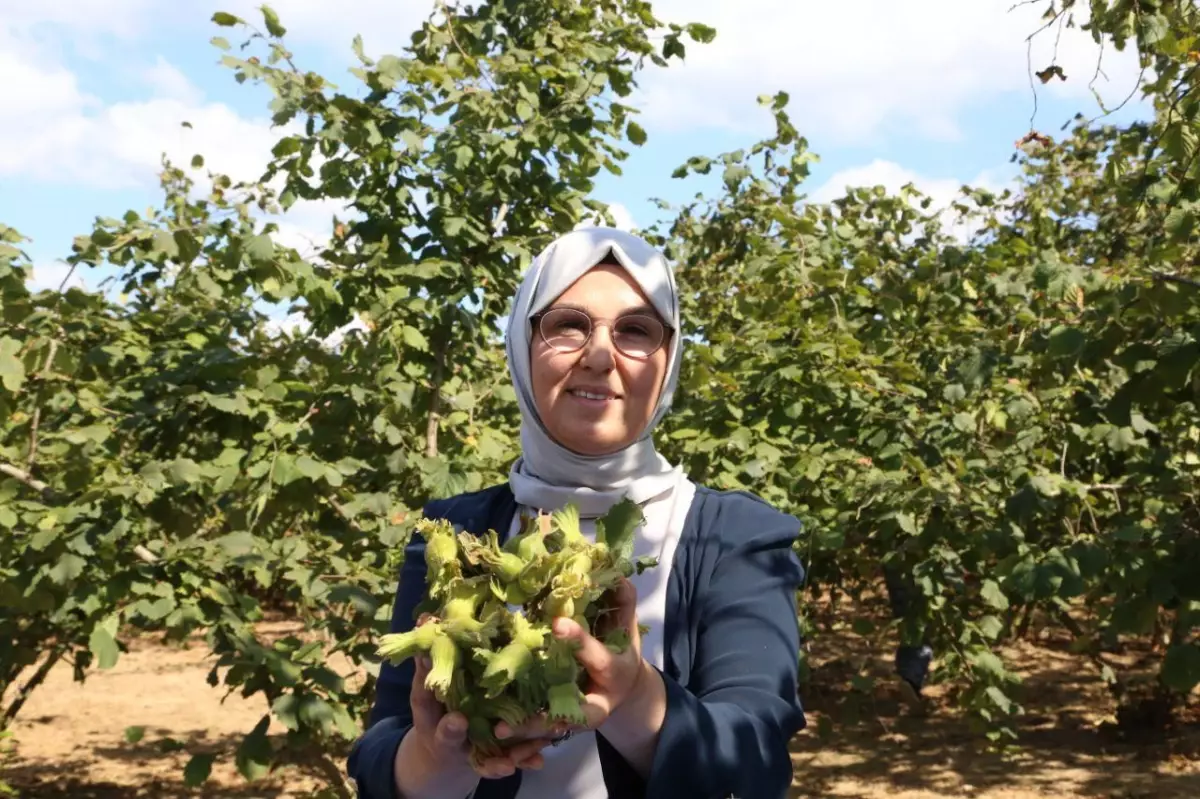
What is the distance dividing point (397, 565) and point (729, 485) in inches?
53.2

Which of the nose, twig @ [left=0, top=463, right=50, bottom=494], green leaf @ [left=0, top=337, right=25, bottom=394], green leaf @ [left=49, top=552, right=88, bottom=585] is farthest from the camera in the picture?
twig @ [left=0, top=463, right=50, bottom=494]

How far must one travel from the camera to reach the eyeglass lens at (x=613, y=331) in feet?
5.03

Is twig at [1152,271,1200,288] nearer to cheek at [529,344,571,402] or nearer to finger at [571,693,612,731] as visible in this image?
cheek at [529,344,571,402]

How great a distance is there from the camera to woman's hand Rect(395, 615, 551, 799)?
3.63 ft

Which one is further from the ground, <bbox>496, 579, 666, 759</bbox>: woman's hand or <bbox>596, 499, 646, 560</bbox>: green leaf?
<bbox>596, 499, 646, 560</bbox>: green leaf

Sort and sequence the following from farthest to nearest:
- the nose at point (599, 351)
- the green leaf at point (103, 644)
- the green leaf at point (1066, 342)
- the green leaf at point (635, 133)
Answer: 1. the green leaf at point (635, 133)
2. the green leaf at point (103, 644)
3. the green leaf at point (1066, 342)
4. the nose at point (599, 351)

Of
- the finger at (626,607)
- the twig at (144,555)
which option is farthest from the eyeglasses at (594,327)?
the twig at (144,555)

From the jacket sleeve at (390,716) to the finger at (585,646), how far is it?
0.38 meters

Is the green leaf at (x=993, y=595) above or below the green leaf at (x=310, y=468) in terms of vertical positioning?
below

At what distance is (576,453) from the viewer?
1574 mm

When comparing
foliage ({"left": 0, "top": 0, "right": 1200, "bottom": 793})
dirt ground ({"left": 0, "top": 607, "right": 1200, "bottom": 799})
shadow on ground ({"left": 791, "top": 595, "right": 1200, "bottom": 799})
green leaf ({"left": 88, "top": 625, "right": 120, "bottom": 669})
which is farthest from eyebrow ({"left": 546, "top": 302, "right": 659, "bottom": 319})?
shadow on ground ({"left": 791, "top": 595, "right": 1200, "bottom": 799})

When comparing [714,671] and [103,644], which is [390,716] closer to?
[714,671]

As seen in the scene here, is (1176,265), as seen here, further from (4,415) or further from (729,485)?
(4,415)

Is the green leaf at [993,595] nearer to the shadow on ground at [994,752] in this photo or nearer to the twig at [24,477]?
the shadow on ground at [994,752]
